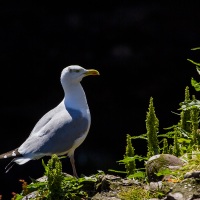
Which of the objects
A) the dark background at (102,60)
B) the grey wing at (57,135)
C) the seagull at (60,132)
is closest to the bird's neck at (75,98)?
the seagull at (60,132)

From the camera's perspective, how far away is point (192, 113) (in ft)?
16.3

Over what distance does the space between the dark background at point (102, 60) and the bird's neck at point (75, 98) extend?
373 cm

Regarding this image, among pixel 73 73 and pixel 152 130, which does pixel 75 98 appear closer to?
pixel 73 73

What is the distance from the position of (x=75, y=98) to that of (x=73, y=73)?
0.53 ft

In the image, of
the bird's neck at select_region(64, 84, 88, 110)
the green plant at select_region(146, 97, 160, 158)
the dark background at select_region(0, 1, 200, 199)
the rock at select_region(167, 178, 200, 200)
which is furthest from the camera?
the dark background at select_region(0, 1, 200, 199)

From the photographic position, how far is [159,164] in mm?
4582

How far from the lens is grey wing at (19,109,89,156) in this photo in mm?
5723

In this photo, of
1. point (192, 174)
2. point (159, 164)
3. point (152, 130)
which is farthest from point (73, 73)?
point (192, 174)

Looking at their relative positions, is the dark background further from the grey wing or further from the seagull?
the grey wing

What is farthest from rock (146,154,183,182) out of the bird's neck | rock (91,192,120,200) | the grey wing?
the bird's neck

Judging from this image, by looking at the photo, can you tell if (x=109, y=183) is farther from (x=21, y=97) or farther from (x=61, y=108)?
(x=21, y=97)

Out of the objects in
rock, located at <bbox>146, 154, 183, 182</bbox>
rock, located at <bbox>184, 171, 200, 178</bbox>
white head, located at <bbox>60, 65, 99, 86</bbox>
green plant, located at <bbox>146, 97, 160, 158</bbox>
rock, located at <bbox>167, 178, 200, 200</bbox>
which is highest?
white head, located at <bbox>60, 65, 99, 86</bbox>

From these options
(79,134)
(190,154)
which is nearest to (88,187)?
(190,154)

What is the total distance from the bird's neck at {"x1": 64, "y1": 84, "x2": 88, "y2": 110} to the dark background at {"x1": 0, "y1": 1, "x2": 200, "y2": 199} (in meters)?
3.73
